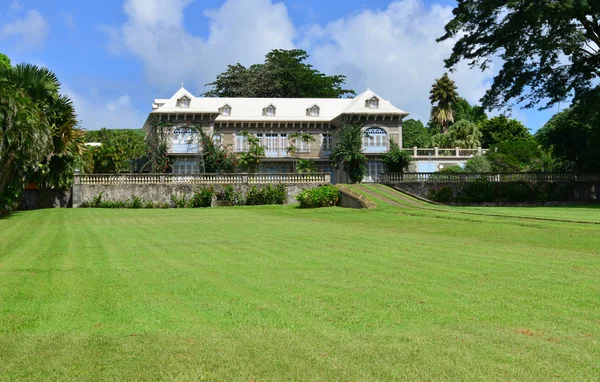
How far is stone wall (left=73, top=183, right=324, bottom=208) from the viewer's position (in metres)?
40.2

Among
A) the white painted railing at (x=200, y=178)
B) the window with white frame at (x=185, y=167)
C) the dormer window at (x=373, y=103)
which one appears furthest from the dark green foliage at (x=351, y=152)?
the window with white frame at (x=185, y=167)

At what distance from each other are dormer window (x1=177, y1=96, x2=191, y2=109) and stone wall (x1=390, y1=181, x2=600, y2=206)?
2119cm

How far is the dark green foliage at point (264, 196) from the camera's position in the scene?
42.1m

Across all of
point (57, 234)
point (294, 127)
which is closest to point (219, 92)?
point (294, 127)

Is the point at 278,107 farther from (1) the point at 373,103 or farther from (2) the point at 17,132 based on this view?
(2) the point at 17,132

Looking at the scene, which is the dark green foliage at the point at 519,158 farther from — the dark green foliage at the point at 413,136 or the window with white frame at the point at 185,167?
the window with white frame at the point at 185,167

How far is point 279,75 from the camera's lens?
77.2 metres

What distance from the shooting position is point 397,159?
175 ft

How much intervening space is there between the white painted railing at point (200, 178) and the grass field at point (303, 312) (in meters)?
26.4

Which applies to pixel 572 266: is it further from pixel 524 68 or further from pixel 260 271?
pixel 524 68

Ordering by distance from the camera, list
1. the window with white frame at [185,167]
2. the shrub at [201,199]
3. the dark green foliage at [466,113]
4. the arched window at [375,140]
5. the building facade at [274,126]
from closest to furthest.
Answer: the shrub at [201,199] → the building facade at [274,126] → the window with white frame at [185,167] → the arched window at [375,140] → the dark green foliage at [466,113]

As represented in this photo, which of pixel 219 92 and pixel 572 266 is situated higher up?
pixel 219 92

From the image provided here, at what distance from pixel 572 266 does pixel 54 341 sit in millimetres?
9330

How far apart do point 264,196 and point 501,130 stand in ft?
173
